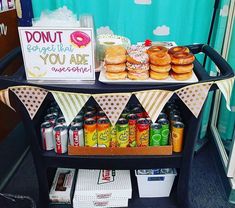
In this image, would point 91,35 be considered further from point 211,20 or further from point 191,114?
point 211,20

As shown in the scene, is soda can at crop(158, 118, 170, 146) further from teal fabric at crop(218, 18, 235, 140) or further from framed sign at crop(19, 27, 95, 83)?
teal fabric at crop(218, 18, 235, 140)

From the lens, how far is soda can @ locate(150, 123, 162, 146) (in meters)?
1.07

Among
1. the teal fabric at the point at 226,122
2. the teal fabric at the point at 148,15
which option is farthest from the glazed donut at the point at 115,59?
the teal fabric at the point at 226,122

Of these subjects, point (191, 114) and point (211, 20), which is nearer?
point (191, 114)

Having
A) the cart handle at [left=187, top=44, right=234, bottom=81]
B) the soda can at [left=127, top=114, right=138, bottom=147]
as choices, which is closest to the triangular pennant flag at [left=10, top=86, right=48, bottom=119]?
the soda can at [left=127, top=114, right=138, bottom=147]

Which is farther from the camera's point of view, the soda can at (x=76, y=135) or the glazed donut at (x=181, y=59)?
the soda can at (x=76, y=135)

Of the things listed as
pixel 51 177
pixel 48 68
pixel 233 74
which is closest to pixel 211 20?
pixel 233 74

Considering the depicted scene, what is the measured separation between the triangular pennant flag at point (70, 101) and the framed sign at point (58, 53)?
75 millimetres

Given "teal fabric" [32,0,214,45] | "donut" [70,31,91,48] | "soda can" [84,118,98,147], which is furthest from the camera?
"teal fabric" [32,0,214,45]

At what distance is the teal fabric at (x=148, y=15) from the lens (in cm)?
148

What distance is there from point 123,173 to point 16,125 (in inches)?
32.7

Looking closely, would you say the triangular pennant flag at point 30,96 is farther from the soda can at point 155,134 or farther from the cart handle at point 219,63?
the cart handle at point 219,63

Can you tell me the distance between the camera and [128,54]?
968 mm

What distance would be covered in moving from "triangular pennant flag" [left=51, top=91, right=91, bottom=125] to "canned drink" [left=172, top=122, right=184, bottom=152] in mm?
383
